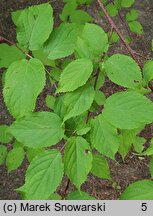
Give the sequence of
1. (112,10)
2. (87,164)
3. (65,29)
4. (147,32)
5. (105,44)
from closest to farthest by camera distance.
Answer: (87,164)
(105,44)
(65,29)
(112,10)
(147,32)

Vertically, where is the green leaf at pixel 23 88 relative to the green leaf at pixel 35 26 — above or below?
below

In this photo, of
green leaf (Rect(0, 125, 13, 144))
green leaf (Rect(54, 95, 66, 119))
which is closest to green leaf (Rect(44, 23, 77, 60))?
green leaf (Rect(54, 95, 66, 119))

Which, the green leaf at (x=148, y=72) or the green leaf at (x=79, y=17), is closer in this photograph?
the green leaf at (x=148, y=72)

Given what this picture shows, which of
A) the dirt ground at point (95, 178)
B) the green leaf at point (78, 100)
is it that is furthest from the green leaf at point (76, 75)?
the dirt ground at point (95, 178)

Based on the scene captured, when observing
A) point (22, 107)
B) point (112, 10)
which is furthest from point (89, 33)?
point (112, 10)

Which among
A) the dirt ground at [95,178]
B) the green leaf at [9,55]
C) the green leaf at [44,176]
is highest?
the green leaf at [9,55]

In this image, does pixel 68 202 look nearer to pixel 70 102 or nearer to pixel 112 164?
pixel 70 102

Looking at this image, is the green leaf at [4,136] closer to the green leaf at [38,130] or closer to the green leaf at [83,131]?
the green leaf at [38,130]
